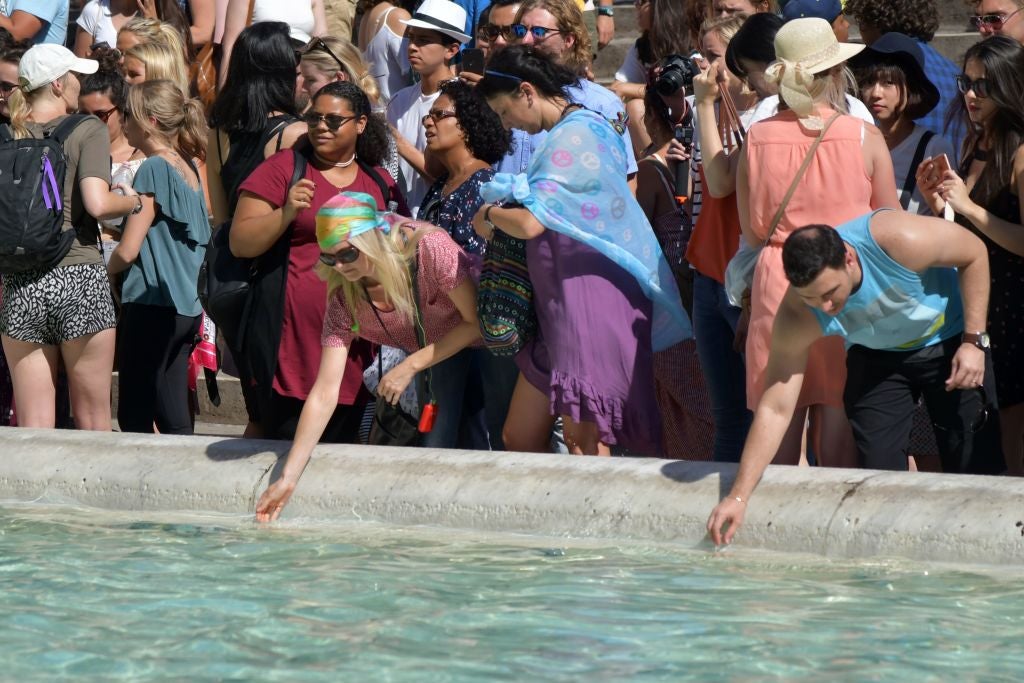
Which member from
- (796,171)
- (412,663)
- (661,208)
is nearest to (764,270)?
(796,171)

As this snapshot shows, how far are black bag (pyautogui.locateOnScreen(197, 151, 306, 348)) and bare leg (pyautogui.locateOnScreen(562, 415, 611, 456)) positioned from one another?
1371mm

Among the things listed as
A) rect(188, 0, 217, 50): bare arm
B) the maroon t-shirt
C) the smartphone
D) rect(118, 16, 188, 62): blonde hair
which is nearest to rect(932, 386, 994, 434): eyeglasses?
the maroon t-shirt

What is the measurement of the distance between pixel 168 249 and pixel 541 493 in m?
2.49

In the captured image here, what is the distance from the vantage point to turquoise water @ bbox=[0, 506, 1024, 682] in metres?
4.29

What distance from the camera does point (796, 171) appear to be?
529 cm

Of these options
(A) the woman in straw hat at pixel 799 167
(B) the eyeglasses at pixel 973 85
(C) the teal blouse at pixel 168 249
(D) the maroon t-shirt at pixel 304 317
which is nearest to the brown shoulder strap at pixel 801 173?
(A) the woman in straw hat at pixel 799 167

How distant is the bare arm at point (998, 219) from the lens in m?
5.49

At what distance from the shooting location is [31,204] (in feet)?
21.4

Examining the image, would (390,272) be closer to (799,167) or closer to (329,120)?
(329,120)

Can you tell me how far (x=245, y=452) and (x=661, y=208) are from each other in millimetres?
1917

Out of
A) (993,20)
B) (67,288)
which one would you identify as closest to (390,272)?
(67,288)

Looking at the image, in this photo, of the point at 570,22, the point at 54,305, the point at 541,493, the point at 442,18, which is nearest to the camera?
the point at 541,493

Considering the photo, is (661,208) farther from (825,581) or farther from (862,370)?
(825,581)

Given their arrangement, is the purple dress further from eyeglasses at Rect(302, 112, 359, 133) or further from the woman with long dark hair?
the woman with long dark hair
